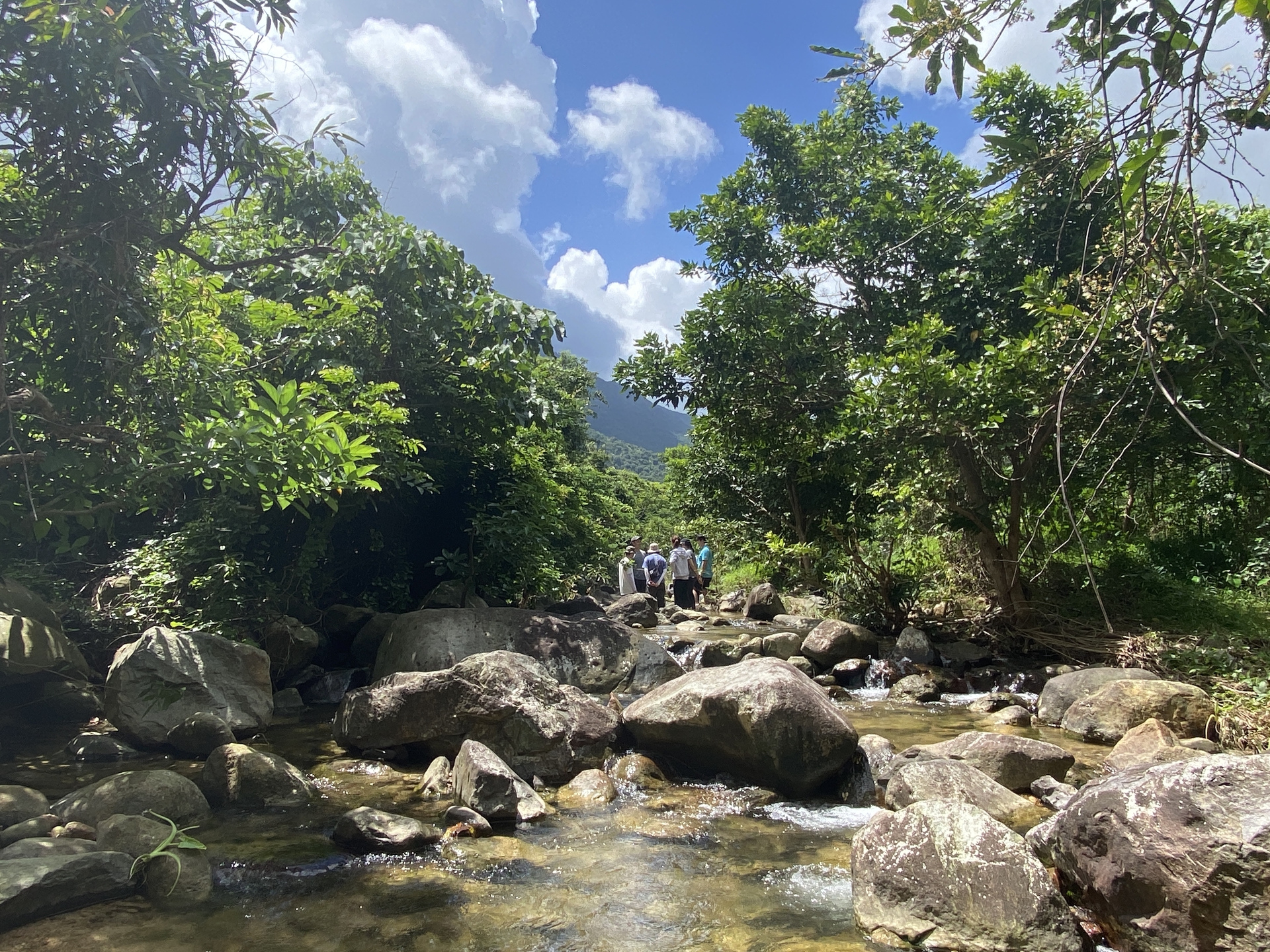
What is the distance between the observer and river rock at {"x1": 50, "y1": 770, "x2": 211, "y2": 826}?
16.1 feet

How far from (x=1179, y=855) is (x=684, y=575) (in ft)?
48.5

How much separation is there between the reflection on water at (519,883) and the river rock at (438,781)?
0.32ft

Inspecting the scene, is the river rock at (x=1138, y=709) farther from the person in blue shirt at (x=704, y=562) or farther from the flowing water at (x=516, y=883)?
the person in blue shirt at (x=704, y=562)

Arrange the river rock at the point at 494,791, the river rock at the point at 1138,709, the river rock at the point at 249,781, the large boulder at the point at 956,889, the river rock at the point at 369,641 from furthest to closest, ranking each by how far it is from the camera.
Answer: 1. the river rock at the point at 369,641
2. the river rock at the point at 1138,709
3. the river rock at the point at 249,781
4. the river rock at the point at 494,791
5. the large boulder at the point at 956,889

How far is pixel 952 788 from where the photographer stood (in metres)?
5.36

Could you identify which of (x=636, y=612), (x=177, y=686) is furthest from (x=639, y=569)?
(x=177, y=686)

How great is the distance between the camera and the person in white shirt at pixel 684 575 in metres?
17.6

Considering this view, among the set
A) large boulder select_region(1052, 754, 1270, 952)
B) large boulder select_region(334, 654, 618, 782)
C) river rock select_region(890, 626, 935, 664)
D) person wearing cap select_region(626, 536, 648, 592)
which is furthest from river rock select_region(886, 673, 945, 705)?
person wearing cap select_region(626, 536, 648, 592)

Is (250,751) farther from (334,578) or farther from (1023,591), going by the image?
(1023,591)

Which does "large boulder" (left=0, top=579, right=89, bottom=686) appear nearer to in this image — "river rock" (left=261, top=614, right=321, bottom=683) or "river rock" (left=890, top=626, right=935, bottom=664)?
"river rock" (left=261, top=614, right=321, bottom=683)

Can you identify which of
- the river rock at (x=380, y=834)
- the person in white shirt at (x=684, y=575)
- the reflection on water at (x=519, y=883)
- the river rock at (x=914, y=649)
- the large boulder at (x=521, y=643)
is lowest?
the reflection on water at (x=519, y=883)

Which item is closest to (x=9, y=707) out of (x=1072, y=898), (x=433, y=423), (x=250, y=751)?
(x=250, y=751)

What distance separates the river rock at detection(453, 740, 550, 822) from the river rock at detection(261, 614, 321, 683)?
14.5 feet

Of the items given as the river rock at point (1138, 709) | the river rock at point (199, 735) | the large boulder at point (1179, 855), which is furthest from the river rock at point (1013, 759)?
the river rock at point (199, 735)
